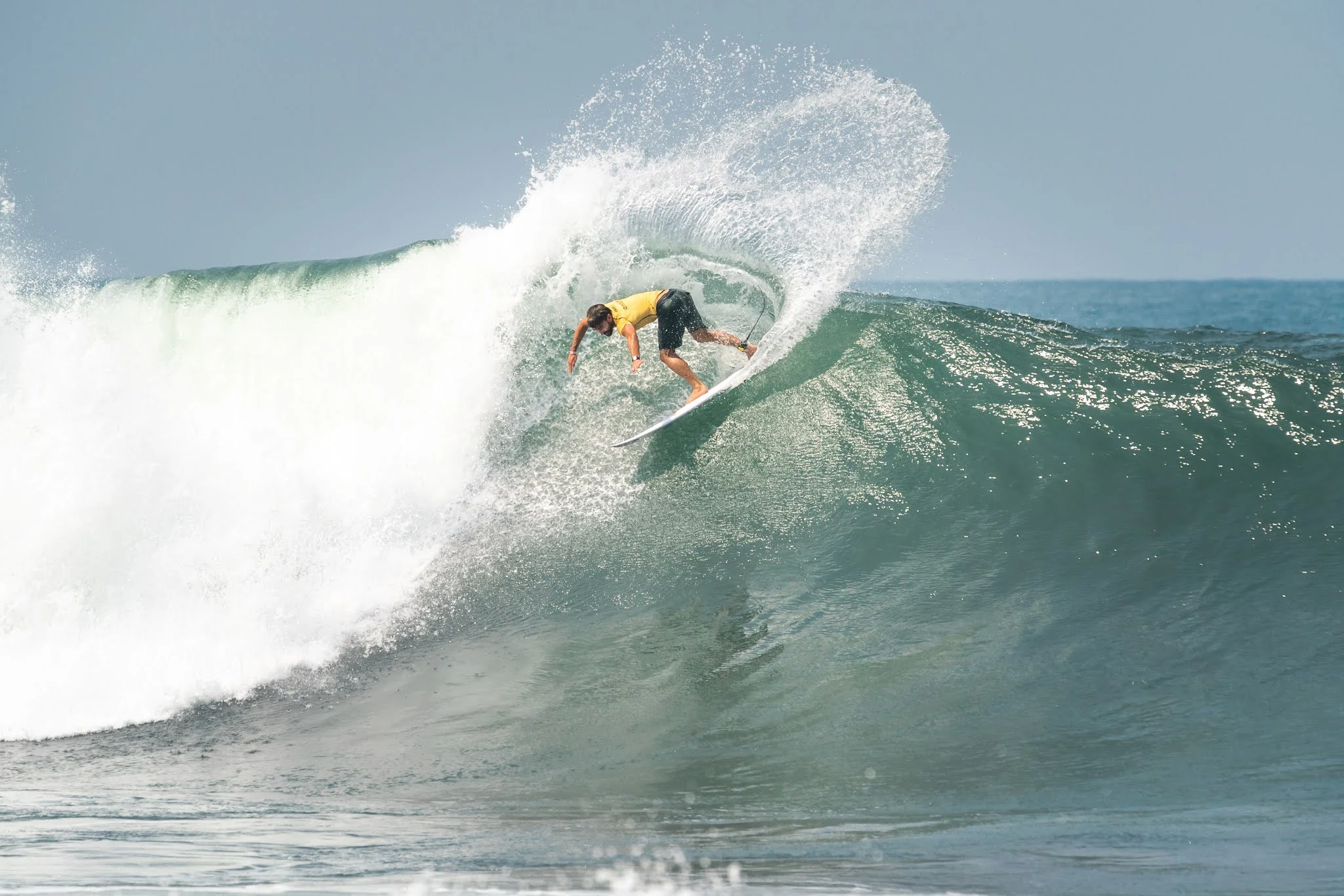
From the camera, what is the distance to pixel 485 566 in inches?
281

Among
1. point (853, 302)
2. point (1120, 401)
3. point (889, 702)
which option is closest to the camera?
point (889, 702)

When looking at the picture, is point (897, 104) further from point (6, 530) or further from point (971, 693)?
point (6, 530)

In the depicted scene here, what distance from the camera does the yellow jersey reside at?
26.6ft

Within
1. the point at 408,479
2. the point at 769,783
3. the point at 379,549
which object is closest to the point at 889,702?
the point at 769,783

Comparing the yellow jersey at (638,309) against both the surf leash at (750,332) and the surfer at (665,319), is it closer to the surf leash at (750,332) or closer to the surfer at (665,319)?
the surfer at (665,319)

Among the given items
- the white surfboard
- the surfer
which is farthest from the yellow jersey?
the white surfboard

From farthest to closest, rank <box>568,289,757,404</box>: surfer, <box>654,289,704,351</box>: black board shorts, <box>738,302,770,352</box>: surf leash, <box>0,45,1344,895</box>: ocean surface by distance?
<box>738,302,770,352</box>: surf leash < <box>654,289,704,351</box>: black board shorts < <box>568,289,757,404</box>: surfer < <box>0,45,1344,895</box>: ocean surface

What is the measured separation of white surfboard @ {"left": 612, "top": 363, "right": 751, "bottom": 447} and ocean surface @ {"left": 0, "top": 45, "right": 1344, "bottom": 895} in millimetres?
173

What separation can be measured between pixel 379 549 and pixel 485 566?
885mm

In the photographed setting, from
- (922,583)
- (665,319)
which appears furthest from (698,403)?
(922,583)

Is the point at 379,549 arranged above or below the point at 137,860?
above

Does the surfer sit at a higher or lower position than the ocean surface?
higher

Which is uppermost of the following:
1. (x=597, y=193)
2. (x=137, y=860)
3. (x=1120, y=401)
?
(x=597, y=193)

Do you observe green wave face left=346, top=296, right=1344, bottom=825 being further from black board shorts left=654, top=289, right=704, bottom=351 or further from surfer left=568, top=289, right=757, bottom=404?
black board shorts left=654, top=289, right=704, bottom=351
